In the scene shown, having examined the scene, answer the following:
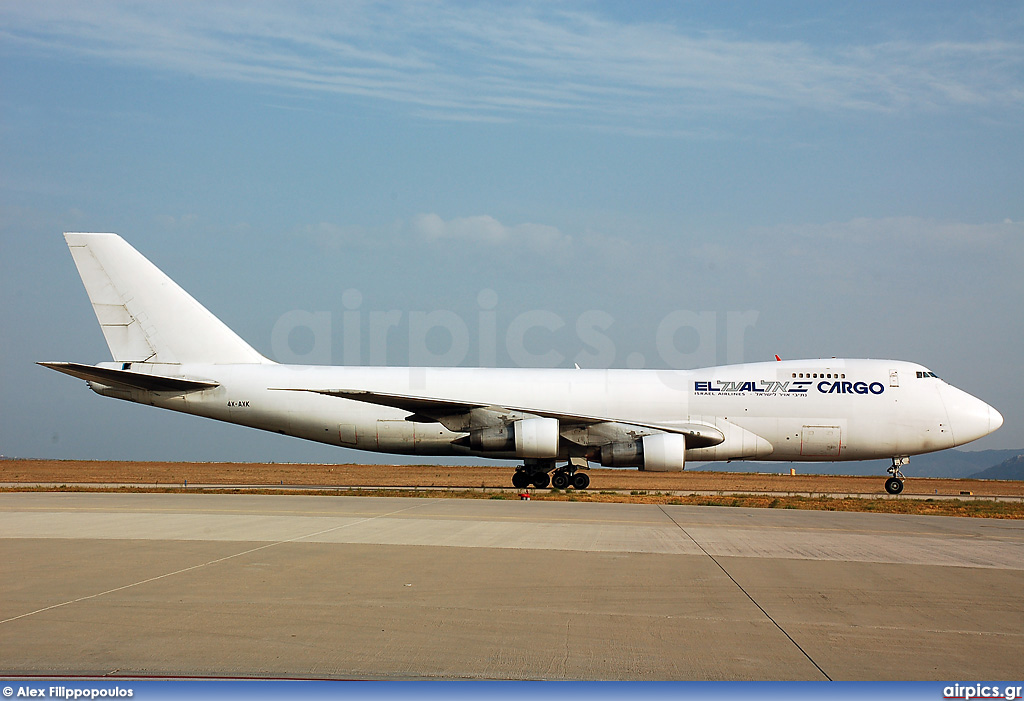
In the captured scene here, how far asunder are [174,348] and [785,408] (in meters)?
20.1

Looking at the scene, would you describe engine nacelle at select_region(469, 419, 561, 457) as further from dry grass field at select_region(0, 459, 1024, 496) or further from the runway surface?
the runway surface

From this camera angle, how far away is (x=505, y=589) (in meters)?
8.41

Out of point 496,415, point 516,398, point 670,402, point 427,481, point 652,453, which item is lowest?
point 427,481

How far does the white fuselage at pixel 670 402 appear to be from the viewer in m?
26.3

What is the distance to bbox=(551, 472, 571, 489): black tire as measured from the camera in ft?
87.3

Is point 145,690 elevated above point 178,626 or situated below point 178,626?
above

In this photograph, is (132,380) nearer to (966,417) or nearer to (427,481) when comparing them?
(427,481)

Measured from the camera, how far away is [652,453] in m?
24.2

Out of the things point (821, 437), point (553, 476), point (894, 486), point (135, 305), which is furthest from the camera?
point (894, 486)

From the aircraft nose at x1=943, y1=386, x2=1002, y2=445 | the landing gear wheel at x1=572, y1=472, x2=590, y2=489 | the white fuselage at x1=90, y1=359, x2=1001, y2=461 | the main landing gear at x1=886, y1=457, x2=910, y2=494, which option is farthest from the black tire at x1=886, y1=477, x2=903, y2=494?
the landing gear wheel at x1=572, y1=472, x2=590, y2=489

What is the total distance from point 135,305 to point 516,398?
1294 cm

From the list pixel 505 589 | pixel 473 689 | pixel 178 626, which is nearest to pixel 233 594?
pixel 178 626

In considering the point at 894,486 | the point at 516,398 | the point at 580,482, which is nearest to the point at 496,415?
the point at 516,398

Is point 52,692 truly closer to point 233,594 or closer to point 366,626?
point 366,626
